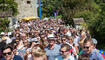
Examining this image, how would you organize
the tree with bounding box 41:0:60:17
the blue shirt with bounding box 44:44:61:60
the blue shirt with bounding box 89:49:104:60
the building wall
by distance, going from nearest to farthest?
the blue shirt with bounding box 89:49:104:60 → the blue shirt with bounding box 44:44:61:60 → the building wall → the tree with bounding box 41:0:60:17

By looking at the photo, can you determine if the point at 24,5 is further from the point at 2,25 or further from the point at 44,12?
the point at 44,12

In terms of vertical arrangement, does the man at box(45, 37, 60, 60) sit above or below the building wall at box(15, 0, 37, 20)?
above

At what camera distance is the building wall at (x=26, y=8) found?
35750mm

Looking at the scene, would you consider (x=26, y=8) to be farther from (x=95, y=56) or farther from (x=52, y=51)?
(x=95, y=56)

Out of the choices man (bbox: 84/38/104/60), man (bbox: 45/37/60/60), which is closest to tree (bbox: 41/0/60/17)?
man (bbox: 45/37/60/60)

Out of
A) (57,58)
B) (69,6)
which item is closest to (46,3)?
A: (69,6)

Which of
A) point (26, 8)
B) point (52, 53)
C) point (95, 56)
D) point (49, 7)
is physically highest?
→ point (95, 56)

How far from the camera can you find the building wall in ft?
117

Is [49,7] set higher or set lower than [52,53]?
lower

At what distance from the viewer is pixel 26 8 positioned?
36531mm

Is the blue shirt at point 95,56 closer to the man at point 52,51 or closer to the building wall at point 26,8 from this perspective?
the man at point 52,51

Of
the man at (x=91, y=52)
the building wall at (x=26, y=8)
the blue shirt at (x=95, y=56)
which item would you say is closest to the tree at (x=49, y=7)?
the building wall at (x=26, y=8)


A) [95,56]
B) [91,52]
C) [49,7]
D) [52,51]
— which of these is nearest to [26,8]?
[49,7]

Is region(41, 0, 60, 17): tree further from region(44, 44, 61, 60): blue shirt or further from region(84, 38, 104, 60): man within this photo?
region(84, 38, 104, 60): man
